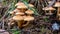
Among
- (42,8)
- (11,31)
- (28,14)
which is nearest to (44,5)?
(42,8)

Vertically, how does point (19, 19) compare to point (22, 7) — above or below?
below

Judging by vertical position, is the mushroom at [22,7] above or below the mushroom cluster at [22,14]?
above

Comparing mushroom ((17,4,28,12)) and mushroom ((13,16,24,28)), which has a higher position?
mushroom ((17,4,28,12))

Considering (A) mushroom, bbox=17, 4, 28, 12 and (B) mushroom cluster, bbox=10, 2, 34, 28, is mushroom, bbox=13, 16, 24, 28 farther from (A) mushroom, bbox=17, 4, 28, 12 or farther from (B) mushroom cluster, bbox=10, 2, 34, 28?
(A) mushroom, bbox=17, 4, 28, 12

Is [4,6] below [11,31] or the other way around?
the other way around

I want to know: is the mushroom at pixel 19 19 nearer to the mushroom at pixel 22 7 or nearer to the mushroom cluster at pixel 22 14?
the mushroom cluster at pixel 22 14

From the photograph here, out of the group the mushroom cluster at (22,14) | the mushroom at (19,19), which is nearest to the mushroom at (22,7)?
the mushroom cluster at (22,14)

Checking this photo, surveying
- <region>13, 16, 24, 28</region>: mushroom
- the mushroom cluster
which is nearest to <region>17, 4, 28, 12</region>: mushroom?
the mushroom cluster

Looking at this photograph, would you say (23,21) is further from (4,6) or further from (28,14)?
(4,6)

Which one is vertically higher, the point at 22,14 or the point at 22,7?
the point at 22,7

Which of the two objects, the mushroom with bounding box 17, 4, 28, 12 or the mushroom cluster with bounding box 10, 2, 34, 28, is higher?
the mushroom with bounding box 17, 4, 28, 12

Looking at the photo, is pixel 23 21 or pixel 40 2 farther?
pixel 40 2
